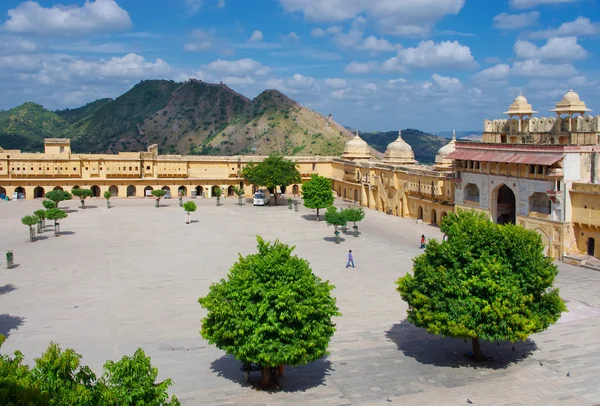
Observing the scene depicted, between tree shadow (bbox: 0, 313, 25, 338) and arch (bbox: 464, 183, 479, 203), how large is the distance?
2994cm

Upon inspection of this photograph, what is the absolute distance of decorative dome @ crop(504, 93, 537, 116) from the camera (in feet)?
132

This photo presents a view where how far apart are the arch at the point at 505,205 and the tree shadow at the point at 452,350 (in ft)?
67.8

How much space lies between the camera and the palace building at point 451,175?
1384 inches

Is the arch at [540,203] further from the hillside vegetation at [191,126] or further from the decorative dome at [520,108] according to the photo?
the hillside vegetation at [191,126]

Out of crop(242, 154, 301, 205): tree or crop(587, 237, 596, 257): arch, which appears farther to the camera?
crop(242, 154, 301, 205): tree

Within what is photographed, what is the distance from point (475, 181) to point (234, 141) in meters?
69.1

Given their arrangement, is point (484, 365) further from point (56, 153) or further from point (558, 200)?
point (56, 153)

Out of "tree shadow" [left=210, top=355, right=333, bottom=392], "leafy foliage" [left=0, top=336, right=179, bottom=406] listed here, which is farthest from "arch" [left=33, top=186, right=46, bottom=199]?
"leafy foliage" [left=0, top=336, right=179, bottom=406]

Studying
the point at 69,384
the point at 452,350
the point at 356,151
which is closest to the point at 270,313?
the point at 69,384

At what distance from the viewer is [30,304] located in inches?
1038

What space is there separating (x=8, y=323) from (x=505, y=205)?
30.4 metres

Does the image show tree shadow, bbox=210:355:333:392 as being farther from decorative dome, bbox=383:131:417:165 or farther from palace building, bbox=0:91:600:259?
decorative dome, bbox=383:131:417:165

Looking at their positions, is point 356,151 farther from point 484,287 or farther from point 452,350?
point 484,287

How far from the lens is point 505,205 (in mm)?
41875
